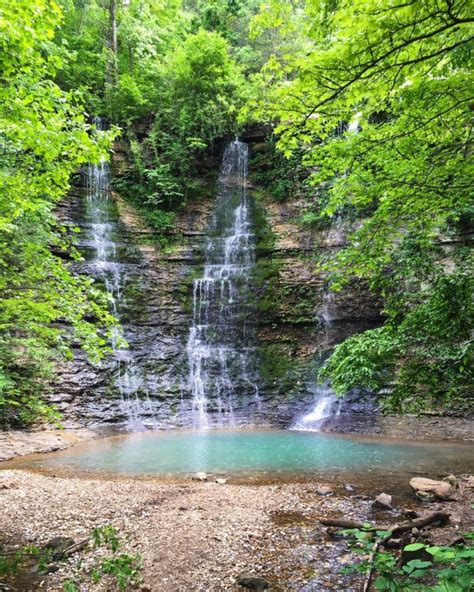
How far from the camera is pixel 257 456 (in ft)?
35.4

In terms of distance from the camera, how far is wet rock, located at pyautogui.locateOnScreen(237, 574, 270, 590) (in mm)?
4090

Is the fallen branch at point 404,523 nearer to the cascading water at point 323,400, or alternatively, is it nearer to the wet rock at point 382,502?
the wet rock at point 382,502

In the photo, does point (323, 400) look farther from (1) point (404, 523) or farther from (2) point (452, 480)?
(1) point (404, 523)

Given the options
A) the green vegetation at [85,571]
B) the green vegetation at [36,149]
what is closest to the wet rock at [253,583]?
the green vegetation at [85,571]

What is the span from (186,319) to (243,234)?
592 cm

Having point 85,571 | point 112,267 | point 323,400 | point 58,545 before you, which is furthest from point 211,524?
point 112,267

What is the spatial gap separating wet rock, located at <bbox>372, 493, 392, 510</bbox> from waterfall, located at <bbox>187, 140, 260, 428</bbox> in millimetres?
10366

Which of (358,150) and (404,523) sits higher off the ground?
(358,150)

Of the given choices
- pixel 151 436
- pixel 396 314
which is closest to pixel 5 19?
pixel 396 314

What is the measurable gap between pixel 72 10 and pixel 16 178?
1058 inches

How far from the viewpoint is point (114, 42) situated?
25.5m

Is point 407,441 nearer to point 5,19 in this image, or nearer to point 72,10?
point 5,19

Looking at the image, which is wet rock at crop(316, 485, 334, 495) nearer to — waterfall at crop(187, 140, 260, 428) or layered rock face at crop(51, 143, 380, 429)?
layered rock face at crop(51, 143, 380, 429)

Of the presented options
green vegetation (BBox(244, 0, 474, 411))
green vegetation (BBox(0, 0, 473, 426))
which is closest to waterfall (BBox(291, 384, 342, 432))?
green vegetation (BBox(0, 0, 473, 426))
